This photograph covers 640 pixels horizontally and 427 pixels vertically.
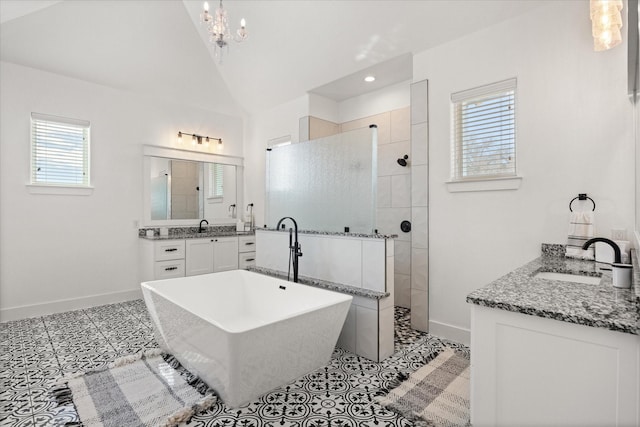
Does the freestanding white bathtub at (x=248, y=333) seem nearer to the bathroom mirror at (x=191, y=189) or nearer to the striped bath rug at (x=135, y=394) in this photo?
the striped bath rug at (x=135, y=394)

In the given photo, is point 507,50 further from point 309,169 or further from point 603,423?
point 603,423

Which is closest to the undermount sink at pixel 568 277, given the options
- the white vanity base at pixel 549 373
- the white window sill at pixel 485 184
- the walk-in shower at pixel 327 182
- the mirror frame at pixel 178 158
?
the white vanity base at pixel 549 373

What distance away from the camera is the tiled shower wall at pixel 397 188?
4055 millimetres

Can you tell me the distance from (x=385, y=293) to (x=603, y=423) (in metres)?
1.61

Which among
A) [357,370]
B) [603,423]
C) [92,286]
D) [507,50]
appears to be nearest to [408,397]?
[357,370]

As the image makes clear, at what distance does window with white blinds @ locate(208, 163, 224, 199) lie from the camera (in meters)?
5.23

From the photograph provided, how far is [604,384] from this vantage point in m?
1.09

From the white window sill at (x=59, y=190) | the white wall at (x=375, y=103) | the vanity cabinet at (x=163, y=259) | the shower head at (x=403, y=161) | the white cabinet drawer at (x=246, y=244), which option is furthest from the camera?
the white cabinet drawer at (x=246, y=244)

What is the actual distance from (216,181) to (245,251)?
1.21m

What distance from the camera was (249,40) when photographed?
4.11 meters

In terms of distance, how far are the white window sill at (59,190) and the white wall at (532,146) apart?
399 centimetres

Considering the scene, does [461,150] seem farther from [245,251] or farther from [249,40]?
[245,251]

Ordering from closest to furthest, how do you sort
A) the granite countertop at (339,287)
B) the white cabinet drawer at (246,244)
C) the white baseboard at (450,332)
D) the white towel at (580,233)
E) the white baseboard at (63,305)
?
the white towel at (580,233) < the granite countertop at (339,287) < the white baseboard at (450,332) < the white baseboard at (63,305) < the white cabinet drawer at (246,244)

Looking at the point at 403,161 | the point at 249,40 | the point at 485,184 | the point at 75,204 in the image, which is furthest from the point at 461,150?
the point at 75,204
